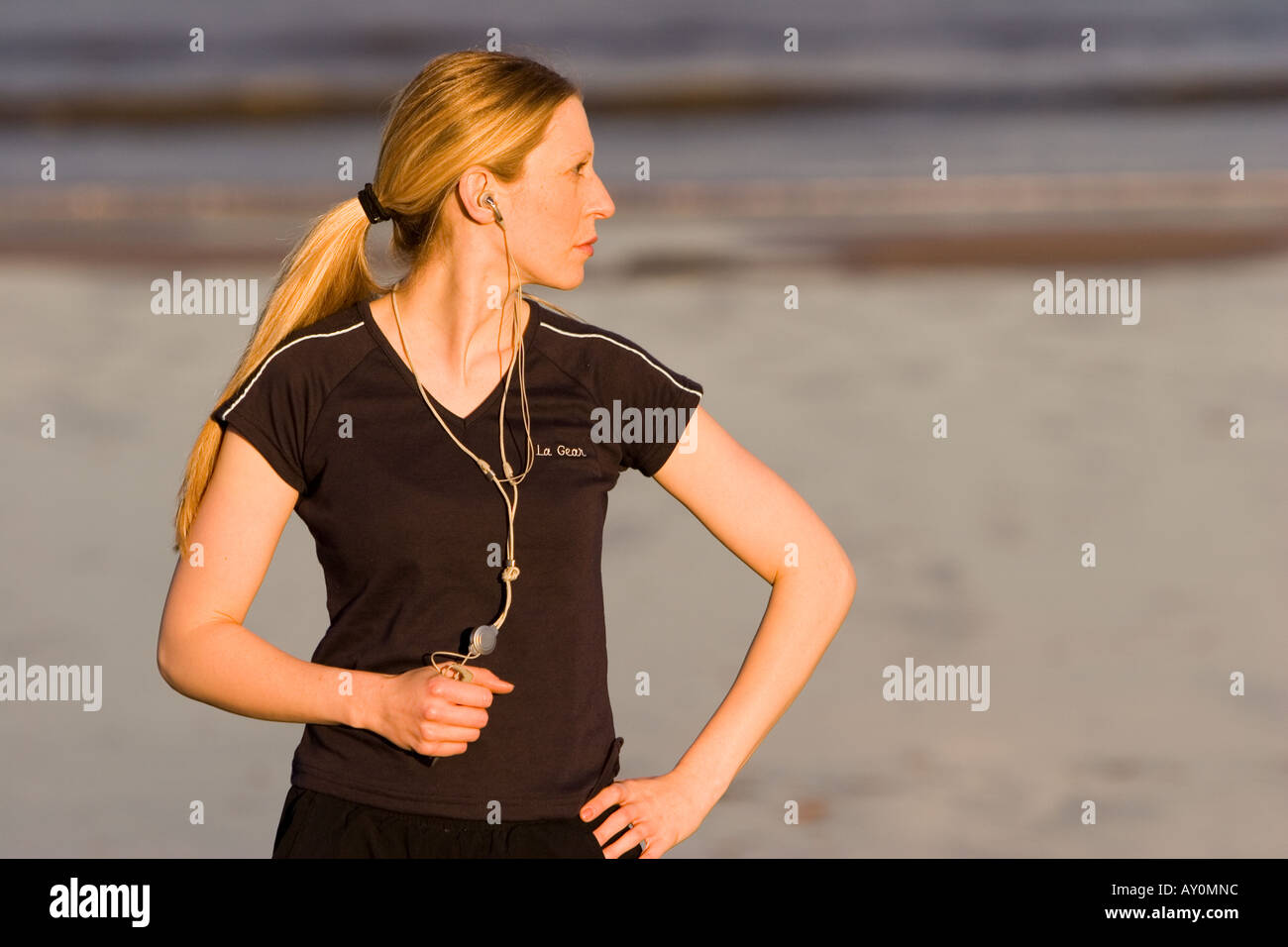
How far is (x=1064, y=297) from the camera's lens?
6688 millimetres

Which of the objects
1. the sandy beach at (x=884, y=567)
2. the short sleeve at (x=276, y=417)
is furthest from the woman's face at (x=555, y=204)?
the sandy beach at (x=884, y=567)

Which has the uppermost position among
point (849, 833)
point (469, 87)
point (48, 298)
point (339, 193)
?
point (339, 193)

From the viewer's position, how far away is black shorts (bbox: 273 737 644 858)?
2.02 m

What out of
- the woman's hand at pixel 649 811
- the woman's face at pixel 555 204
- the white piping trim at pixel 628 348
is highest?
the woman's face at pixel 555 204

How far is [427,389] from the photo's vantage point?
2.13 m

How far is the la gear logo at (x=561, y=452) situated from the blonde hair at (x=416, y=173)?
32 cm

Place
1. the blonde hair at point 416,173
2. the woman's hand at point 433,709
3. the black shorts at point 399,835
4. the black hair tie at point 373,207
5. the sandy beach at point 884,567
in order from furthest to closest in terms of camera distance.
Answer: the sandy beach at point 884,567, the black hair tie at point 373,207, the blonde hair at point 416,173, the black shorts at point 399,835, the woman's hand at point 433,709

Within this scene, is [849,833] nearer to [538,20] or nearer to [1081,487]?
[1081,487]

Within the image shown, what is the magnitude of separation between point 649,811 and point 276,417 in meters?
0.70

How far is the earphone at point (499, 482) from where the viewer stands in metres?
1.98

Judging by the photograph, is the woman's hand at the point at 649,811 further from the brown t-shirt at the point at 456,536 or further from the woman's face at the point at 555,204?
the woman's face at the point at 555,204

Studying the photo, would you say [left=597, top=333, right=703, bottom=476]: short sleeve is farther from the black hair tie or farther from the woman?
the black hair tie
